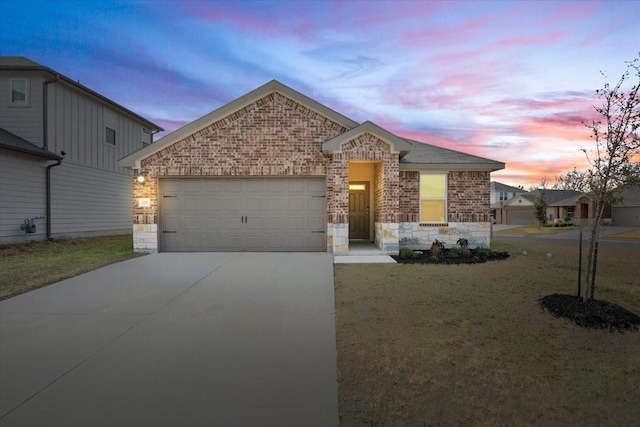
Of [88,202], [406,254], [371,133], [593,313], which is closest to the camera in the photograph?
[593,313]

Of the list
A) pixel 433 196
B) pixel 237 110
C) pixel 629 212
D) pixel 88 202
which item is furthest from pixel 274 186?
pixel 629 212

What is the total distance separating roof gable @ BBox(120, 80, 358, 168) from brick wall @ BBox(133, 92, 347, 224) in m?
0.13

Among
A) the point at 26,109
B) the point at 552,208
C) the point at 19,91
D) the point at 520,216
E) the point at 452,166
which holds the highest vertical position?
the point at 19,91

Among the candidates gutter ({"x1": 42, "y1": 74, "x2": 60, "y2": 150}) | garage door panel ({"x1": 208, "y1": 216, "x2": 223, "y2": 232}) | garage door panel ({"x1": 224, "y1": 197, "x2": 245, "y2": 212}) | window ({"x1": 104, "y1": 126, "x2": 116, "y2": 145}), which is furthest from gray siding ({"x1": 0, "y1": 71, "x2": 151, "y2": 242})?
garage door panel ({"x1": 224, "y1": 197, "x2": 245, "y2": 212})

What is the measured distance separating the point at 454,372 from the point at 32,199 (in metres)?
17.2

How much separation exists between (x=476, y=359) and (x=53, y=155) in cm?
1752

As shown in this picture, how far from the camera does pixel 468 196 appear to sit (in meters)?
11.9

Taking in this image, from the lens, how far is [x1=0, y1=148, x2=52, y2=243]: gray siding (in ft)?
43.0

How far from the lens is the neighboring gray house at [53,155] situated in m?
13.6

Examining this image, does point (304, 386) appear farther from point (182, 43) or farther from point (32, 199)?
point (32, 199)

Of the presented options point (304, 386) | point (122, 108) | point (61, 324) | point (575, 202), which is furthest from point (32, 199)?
point (575, 202)

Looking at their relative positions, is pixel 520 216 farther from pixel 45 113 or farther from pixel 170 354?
pixel 170 354

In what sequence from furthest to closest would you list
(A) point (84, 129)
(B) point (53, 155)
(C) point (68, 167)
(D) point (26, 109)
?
(A) point (84, 129)
(C) point (68, 167)
(D) point (26, 109)
(B) point (53, 155)

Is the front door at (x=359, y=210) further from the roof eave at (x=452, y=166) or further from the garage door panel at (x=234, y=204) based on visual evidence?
the garage door panel at (x=234, y=204)
